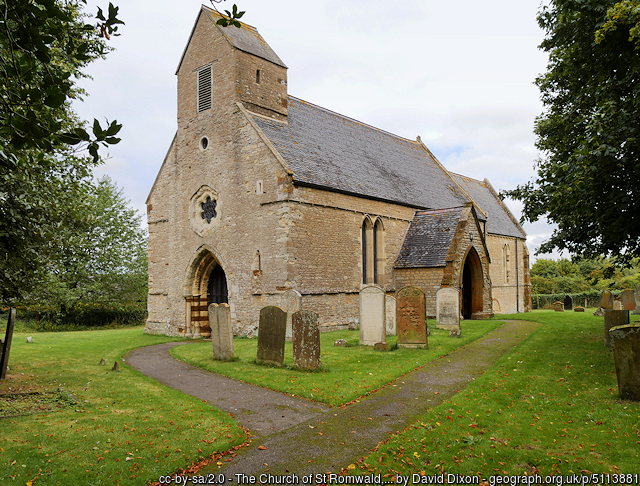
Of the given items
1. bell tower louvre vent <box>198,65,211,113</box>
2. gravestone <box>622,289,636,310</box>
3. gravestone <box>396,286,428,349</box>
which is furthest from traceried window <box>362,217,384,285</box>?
gravestone <box>622,289,636,310</box>

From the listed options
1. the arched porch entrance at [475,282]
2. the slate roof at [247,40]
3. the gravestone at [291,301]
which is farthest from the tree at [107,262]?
the arched porch entrance at [475,282]

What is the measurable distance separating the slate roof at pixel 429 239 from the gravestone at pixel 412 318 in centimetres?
773

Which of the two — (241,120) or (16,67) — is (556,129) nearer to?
(241,120)

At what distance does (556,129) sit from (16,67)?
16214mm

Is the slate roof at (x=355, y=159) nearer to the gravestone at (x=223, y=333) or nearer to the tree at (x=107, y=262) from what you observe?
the gravestone at (x=223, y=333)

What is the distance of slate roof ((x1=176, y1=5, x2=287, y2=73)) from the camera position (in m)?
20.2

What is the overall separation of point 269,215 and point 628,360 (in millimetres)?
13244

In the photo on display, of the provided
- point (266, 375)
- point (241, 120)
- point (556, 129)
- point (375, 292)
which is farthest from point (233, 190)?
point (556, 129)

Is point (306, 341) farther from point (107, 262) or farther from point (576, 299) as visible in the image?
point (576, 299)

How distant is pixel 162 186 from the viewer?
2312 centimetres

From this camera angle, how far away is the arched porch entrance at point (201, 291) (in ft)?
69.1

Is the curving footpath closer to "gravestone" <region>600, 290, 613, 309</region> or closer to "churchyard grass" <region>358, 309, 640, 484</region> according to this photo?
"churchyard grass" <region>358, 309, 640, 484</region>

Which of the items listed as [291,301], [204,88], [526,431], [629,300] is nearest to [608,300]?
[629,300]

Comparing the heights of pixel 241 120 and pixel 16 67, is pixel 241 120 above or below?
above
